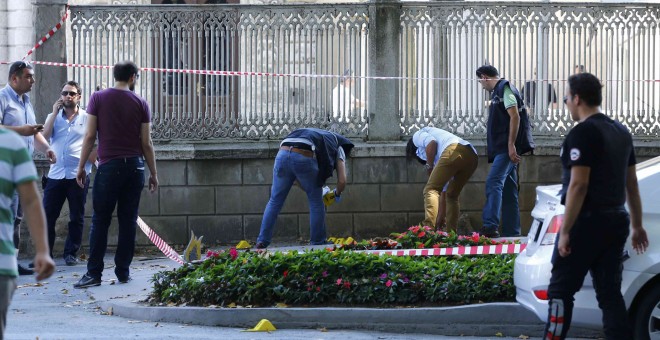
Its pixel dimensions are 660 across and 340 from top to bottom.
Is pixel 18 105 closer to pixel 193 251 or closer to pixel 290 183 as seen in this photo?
pixel 193 251

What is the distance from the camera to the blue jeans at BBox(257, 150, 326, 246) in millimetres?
12109

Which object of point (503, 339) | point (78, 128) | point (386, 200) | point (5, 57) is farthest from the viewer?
point (5, 57)

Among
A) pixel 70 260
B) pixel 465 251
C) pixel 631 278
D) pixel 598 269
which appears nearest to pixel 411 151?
pixel 465 251

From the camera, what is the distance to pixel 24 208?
5.34 metres

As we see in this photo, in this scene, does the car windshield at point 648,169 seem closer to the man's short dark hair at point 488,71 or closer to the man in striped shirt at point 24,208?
the man in striped shirt at point 24,208

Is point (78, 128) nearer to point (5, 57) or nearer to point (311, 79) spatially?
point (311, 79)

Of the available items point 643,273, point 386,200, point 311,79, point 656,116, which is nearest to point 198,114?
point 311,79

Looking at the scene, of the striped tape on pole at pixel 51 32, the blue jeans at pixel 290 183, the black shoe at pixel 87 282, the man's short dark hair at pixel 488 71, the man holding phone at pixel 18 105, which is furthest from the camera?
the striped tape on pole at pixel 51 32

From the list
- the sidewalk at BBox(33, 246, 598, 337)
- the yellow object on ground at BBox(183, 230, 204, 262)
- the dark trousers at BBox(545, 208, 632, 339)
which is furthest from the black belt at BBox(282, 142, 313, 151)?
the dark trousers at BBox(545, 208, 632, 339)

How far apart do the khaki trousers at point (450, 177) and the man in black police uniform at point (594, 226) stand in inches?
223

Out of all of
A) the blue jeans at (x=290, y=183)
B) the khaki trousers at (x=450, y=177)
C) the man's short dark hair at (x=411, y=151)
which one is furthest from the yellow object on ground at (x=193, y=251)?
the man's short dark hair at (x=411, y=151)

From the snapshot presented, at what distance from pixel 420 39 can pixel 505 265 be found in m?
5.35

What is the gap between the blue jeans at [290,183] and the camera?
12.1 metres

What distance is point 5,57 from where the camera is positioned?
70.4 ft
